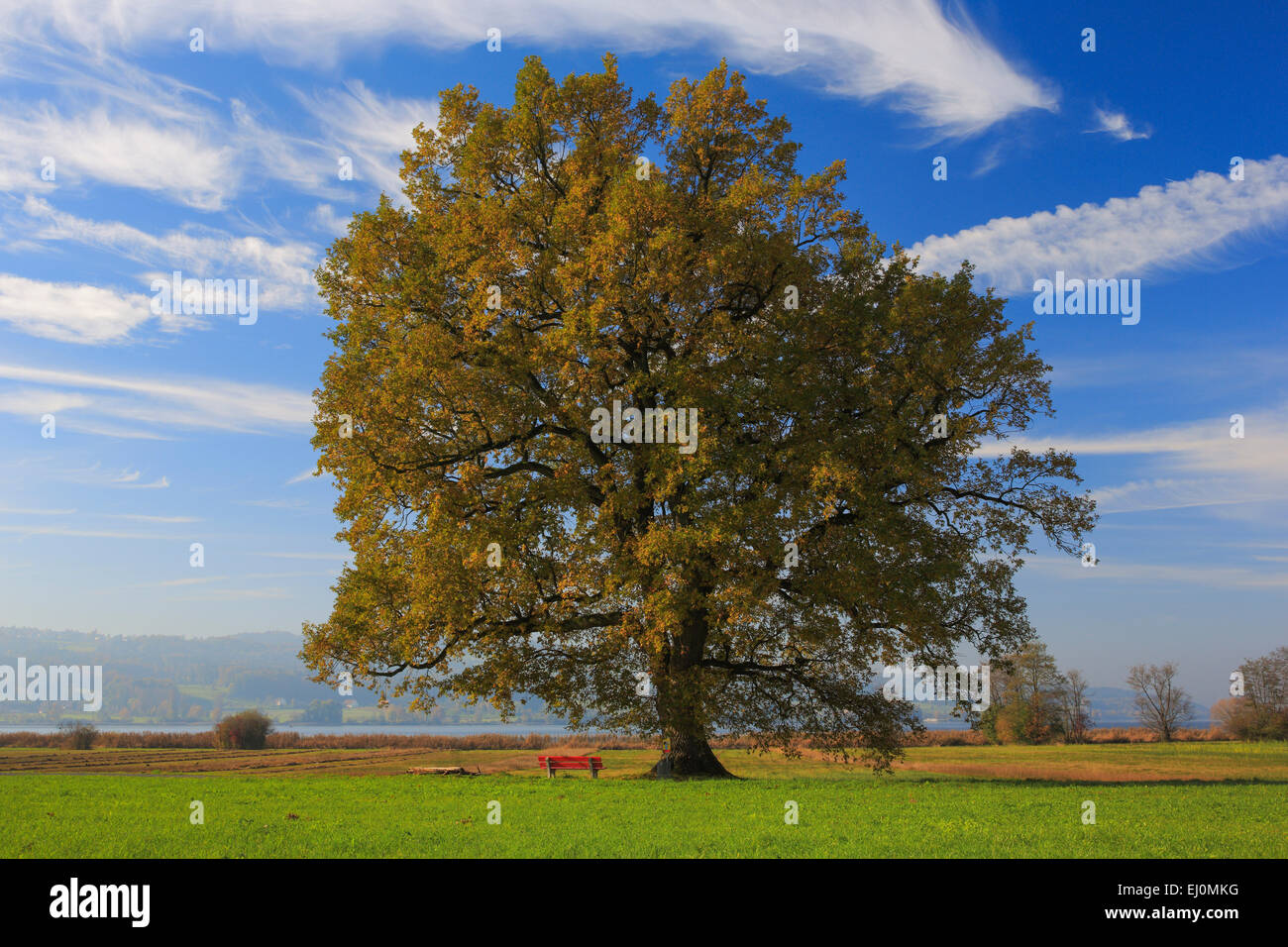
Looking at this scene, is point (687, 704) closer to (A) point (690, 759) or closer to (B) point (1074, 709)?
(A) point (690, 759)

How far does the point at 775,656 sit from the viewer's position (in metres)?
27.7

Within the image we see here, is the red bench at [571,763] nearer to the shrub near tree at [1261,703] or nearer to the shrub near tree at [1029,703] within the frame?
the shrub near tree at [1029,703]

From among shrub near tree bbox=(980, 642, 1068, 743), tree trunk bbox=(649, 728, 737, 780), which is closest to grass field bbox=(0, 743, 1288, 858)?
tree trunk bbox=(649, 728, 737, 780)

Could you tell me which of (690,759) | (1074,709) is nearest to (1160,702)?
(1074,709)

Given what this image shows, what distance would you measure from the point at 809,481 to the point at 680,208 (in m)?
8.72

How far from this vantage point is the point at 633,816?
15742 mm

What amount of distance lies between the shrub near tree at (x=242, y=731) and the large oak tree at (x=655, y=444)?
25407mm

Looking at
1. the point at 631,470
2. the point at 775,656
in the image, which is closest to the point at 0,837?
the point at 631,470

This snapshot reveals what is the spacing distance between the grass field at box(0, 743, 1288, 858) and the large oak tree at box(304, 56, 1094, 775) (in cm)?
387

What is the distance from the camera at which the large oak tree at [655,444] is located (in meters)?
23.5

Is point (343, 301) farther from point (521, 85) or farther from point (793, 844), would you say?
point (793, 844)

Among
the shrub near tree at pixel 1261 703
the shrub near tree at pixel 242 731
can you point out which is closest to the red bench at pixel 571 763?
the shrub near tree at pixel 242 731

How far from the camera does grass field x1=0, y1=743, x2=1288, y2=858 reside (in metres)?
12.0
